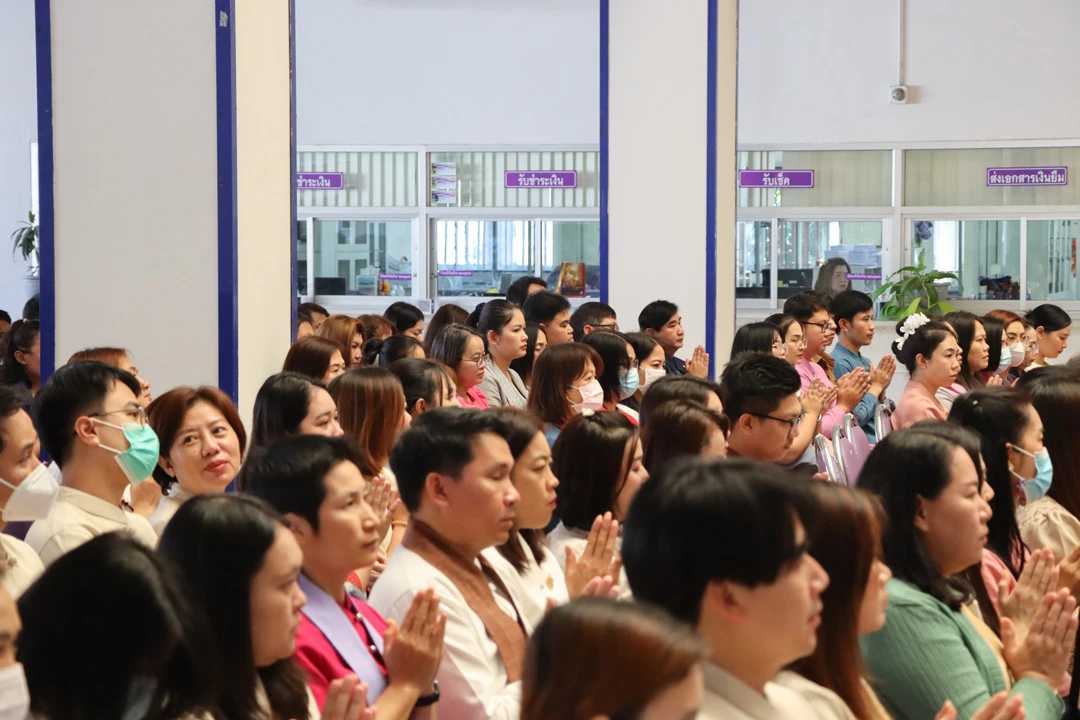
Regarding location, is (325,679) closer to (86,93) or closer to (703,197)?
(86,93)

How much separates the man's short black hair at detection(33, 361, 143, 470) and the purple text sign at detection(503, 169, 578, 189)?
30.7 ft

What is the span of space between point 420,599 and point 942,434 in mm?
1184

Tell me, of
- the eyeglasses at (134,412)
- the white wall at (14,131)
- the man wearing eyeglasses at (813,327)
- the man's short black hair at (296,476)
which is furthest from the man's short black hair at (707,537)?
the white wall at (14,131)

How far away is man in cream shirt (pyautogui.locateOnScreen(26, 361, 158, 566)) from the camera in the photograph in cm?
308

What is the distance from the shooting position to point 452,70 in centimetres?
1232

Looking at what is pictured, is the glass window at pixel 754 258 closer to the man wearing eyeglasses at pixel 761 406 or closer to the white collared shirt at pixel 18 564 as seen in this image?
the man wearing eyeglasses at pixel 761 406

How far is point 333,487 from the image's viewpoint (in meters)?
2.42

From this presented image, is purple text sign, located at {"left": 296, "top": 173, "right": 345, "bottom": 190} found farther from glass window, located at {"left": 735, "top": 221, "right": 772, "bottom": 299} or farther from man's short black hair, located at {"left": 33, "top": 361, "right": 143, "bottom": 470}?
man's short black hair, located at {"left": 33, "top": 361, "right": 143, "bottom": 470}

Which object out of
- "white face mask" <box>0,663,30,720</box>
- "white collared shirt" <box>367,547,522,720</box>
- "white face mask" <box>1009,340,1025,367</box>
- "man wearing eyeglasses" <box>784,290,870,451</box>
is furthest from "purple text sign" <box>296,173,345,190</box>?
"white face mask" <box>0,663,30,720</box>

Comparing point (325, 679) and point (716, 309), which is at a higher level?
point (716, 309)

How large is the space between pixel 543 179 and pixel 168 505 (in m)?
9.28

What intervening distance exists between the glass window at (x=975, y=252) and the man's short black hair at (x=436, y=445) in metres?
9.91

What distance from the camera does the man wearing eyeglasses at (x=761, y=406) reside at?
435cm

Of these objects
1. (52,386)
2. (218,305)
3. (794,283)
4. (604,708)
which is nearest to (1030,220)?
(794,283)
